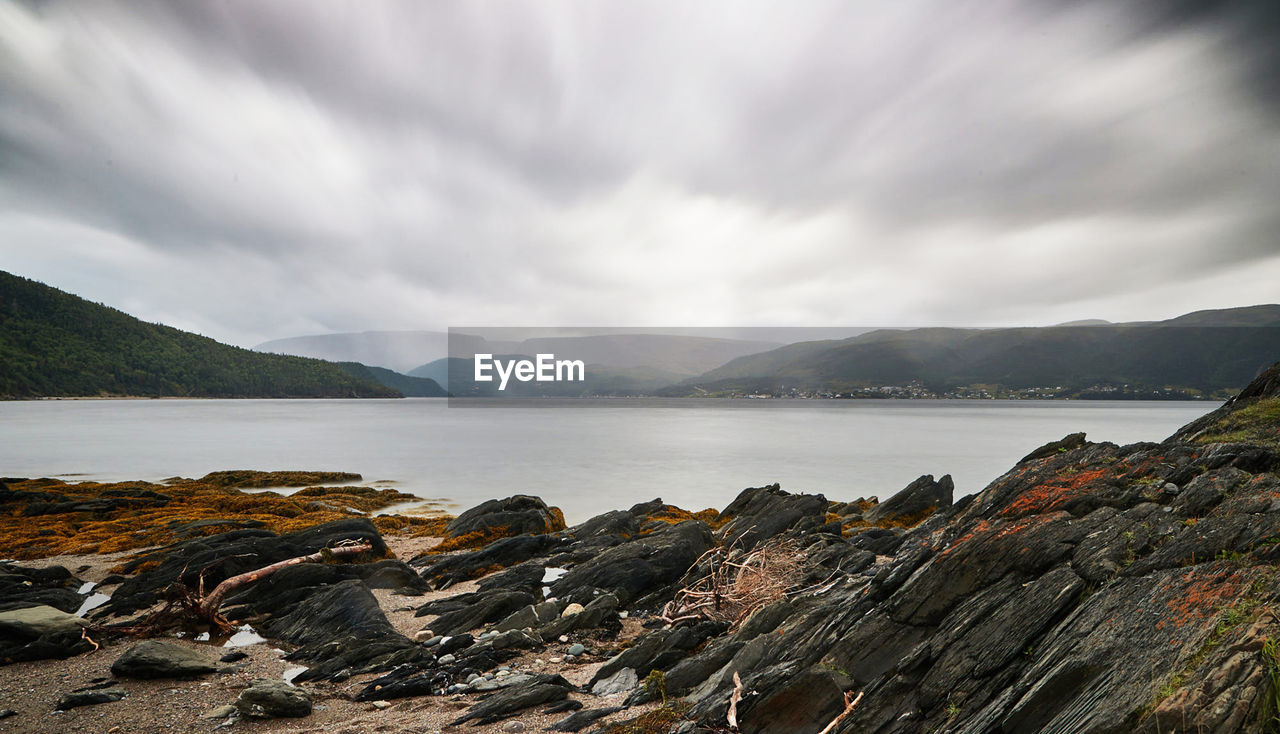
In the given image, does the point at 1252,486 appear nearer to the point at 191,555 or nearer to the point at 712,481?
the point at 191,555

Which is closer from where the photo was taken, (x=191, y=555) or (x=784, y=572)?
(x=784, y=572)

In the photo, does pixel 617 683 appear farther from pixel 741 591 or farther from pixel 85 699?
pixel 85 699

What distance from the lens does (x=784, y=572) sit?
15328 mm

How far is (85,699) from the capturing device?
10.6 metres

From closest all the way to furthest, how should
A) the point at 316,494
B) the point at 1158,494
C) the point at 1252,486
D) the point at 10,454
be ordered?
the point at 1252,486, the point at 1158,494, the point at 316,494, the point at 10,454

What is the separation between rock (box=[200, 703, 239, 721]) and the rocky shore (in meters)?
0.11

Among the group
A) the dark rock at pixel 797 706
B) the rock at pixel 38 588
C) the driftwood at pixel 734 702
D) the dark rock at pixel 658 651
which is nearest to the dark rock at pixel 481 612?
the dark rock at pixel 658 651

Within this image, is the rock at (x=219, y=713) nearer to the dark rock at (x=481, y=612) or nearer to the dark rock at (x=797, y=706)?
the dark rock at (x=481, y=612)

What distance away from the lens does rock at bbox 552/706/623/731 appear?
30.7ft

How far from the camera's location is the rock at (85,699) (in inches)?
413

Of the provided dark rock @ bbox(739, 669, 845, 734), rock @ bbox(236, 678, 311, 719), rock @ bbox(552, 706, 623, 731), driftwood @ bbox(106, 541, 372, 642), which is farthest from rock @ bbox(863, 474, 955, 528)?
driftwood @ bbox(106, 541, 372, 642)

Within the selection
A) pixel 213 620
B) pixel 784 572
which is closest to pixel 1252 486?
pixel 784 572

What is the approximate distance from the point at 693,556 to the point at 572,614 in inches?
208

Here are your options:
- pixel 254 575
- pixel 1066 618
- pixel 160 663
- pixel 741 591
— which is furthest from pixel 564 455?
pixel 1066 618
